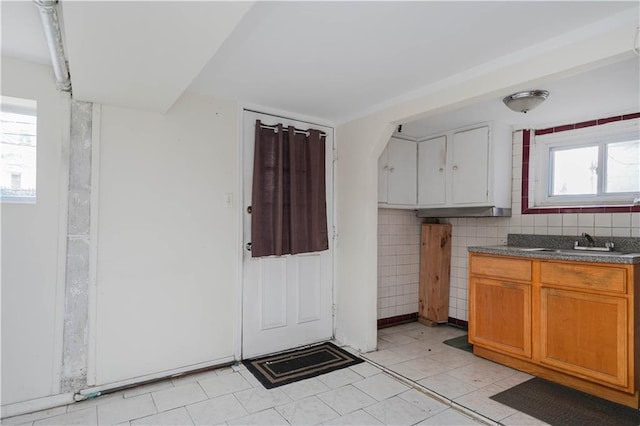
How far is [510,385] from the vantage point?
8.49ft

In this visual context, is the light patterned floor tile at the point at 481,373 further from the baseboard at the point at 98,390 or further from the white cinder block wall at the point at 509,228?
the baseboard at the point at 98,390

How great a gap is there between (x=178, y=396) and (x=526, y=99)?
3.25m

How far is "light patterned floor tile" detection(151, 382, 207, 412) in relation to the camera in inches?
90.2

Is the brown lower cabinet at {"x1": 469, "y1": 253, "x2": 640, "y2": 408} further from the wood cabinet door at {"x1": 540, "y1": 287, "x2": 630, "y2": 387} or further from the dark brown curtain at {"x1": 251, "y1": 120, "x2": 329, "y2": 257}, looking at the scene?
the dark brown curtain at {"x1": 251, "y1": 120, "x2": 329, "y2": 257}

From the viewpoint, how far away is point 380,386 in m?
2.58

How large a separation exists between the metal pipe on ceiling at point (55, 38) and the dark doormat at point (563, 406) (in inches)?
130

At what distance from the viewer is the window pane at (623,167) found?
9.60ft

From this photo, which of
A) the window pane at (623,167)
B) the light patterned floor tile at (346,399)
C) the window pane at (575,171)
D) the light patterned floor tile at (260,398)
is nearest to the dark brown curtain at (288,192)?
the light patterned floor tile at (260,398)

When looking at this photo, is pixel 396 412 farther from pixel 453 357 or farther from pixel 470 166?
pixel 470 166

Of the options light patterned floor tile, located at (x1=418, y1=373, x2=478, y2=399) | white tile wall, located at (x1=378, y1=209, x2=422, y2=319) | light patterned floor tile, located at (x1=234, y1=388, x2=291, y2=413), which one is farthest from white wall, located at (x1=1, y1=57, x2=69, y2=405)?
white tile wall, located at (x1=378, y1=209, x2=422, y2=319)

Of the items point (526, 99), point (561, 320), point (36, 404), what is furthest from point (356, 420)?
point (526, 99)

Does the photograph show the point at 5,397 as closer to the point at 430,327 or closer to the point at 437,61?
the point at 437,61

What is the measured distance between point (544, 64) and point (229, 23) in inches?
68.4

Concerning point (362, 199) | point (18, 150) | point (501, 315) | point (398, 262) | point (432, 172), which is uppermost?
point (432, 172)
